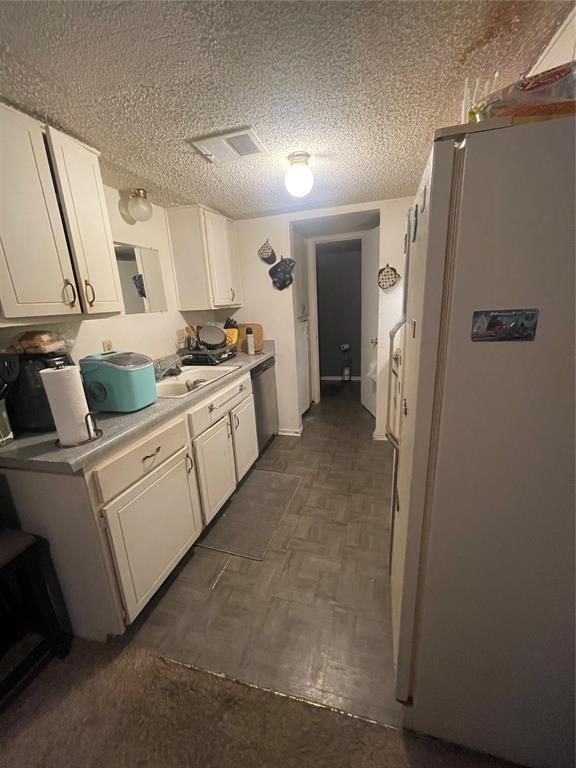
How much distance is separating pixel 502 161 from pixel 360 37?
0.72 metres

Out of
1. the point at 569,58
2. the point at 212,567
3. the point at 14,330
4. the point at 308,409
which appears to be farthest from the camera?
the point at 308,409

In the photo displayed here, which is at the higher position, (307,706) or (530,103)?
(530,103)

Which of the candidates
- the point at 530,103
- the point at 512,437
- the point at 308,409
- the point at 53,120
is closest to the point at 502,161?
the point at 530,103

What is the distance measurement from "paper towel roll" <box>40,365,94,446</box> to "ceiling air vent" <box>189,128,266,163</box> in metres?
1.25

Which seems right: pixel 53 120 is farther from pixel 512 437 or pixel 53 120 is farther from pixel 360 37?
pixel 512 437

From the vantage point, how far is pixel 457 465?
30.7 inches

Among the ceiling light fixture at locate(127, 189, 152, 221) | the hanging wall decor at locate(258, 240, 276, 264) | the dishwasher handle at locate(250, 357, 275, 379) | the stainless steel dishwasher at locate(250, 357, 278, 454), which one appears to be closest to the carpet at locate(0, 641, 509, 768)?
the stainless steel dishwasher at locate(250, 357, 278, 454)

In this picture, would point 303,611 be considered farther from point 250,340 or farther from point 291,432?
point 250,340

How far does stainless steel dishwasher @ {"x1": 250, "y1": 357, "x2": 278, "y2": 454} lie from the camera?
2.72 m

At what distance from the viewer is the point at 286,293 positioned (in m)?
2.99

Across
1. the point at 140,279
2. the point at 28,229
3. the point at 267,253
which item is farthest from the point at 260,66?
the point at 267,253

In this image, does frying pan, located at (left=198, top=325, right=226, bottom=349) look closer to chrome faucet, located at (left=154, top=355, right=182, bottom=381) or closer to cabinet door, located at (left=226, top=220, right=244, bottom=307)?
chrome faucet, located at (left=154, top=355, right=182, bottom=381)

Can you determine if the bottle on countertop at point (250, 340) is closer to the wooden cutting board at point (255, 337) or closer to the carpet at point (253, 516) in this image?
the wooden cutting board at point (255, 337)

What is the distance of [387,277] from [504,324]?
7.56 ft
